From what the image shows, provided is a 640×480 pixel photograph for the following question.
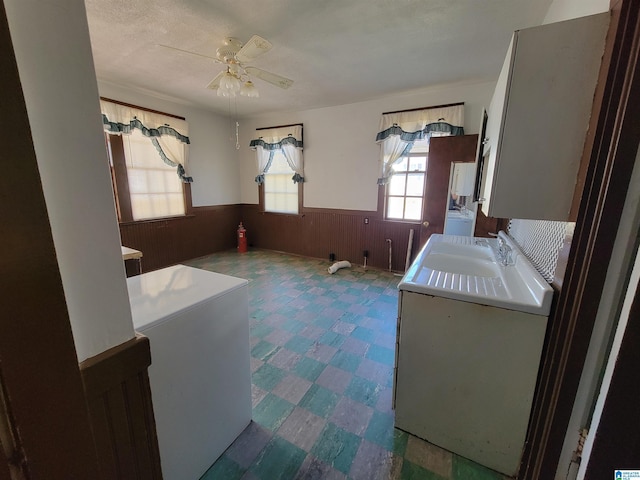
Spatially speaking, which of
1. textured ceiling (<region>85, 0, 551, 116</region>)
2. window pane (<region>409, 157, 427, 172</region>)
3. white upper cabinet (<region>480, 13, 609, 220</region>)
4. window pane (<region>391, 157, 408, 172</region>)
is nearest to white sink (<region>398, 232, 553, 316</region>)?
white upper cabinet (<region>480, 13, 609, 220</region>)

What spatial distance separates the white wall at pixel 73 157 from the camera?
0.48m

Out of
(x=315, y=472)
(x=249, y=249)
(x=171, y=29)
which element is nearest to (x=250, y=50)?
(x=171, y=29)

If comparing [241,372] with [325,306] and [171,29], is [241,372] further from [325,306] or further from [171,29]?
[171,29]

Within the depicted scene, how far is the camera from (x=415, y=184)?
151 inches

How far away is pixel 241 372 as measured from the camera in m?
1.40

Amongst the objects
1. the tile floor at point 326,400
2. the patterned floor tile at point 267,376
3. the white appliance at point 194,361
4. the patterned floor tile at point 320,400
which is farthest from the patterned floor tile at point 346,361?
the white appliance at point 194,361

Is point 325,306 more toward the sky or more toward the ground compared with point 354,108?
more toward the ground

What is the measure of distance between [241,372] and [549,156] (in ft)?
5.65

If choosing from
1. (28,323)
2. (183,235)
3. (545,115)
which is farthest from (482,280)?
(183,235)

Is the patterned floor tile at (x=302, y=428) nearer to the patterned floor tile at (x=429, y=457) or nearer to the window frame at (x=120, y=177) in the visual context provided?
the patterned floor tile at (x=429, y=457)

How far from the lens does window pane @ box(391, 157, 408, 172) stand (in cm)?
382

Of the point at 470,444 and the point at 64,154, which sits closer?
the point at 64,154

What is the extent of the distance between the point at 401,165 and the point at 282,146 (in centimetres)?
211

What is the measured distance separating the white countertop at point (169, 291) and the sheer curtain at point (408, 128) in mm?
3167
